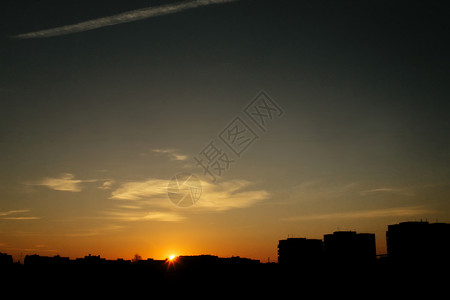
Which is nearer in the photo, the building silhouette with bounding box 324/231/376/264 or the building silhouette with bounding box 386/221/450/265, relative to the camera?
the building silhouette with bounding box 386/221/450/265

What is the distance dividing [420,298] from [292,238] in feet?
107

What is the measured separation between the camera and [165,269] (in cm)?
7612

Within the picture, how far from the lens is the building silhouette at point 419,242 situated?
2826 inches

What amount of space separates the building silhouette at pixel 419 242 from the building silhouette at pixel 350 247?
836cm

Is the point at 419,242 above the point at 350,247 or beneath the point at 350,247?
above

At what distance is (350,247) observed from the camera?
8481 cm

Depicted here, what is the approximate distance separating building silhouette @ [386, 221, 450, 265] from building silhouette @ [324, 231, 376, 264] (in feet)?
27.4

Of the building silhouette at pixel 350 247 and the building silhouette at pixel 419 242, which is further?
the building silhouette at pixel 350 247

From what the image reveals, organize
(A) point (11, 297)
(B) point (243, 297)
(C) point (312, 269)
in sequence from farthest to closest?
1. (C) point (312, 269)
2. (B) point (243, 297)
3. (A) point (11, 297)

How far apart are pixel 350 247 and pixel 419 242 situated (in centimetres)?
1512

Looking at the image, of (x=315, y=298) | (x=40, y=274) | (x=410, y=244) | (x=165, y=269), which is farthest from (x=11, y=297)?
(x=410, y=244)

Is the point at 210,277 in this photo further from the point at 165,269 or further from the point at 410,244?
the point at 410,244

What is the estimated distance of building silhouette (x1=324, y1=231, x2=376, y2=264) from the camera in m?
83.9

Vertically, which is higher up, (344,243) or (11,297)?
(344,243)
